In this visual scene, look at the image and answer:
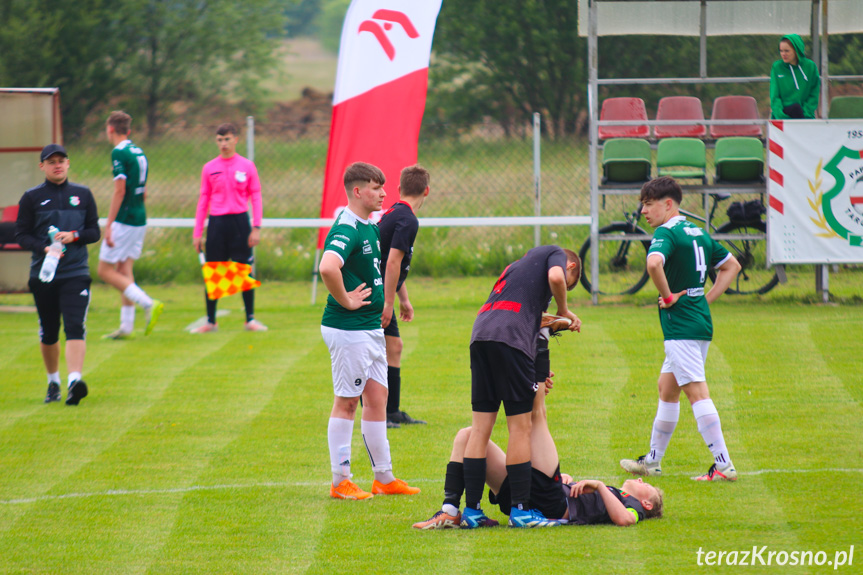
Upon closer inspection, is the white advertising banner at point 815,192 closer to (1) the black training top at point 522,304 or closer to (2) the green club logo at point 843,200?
(2) the green club logo at point 843,200

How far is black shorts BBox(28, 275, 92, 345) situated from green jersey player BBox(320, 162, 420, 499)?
3330 mm

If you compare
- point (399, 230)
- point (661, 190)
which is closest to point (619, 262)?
point (399, 230)

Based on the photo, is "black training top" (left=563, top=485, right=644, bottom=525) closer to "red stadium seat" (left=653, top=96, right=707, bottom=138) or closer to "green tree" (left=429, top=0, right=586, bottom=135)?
"red stadium seat" (left=653, top=96, right=707, bottom=138)

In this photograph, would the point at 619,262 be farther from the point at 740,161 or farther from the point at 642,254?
the point at 740,161

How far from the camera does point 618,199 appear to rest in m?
19.9

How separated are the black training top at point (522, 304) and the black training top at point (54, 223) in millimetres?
4384

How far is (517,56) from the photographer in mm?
29984

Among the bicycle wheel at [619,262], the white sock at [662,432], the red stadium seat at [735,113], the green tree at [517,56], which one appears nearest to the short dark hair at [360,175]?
the white sock at [662,432]

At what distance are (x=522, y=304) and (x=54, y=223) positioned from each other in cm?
477

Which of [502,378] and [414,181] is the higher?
[414,181]

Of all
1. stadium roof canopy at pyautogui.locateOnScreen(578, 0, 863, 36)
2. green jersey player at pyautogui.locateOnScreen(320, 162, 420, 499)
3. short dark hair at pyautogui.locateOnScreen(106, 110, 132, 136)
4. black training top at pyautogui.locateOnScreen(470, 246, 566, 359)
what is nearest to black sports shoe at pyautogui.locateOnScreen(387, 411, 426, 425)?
green jersey player at pyautogui.locateOnScreen(320, 162, 420, 499)

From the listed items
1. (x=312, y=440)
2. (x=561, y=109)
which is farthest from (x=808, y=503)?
(x=561, y=109)

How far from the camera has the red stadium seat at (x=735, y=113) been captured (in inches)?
523

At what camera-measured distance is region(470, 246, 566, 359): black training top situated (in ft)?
16.6
